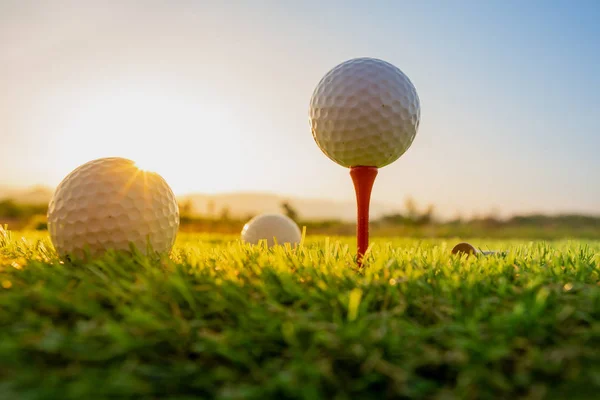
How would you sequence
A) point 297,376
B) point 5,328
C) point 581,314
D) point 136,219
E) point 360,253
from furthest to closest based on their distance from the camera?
point 360,253 → point 136,219 → point 581,314 → point 5,328 → point 297,376

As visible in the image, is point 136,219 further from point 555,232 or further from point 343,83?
point 555,232

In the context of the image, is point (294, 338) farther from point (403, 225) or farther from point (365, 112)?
point (403, 225)

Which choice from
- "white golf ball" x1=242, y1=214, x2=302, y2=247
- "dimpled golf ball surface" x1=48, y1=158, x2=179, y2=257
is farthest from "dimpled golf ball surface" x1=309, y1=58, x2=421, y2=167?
"white golf ball" x1=242, y1=214, x2=302, y2=247

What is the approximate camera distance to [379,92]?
347cm

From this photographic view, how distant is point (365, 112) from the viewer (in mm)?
3463

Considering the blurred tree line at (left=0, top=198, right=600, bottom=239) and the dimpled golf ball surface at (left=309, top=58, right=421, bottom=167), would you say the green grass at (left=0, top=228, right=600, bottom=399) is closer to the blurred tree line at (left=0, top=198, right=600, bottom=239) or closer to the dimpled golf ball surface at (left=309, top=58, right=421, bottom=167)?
the dimpled golf ball surface at (left=309, top=58, right=421, bottom=167)

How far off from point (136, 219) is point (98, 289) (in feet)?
3.41

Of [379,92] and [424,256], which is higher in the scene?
[379,92]

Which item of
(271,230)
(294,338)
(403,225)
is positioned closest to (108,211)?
(294,338)

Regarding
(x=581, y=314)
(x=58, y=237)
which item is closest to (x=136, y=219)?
(x=58, y=237)

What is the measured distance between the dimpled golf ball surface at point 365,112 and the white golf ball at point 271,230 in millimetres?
1686

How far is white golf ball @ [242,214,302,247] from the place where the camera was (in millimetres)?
5211

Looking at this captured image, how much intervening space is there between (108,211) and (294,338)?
1.87 m

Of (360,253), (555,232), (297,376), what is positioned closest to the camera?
(297,376)
